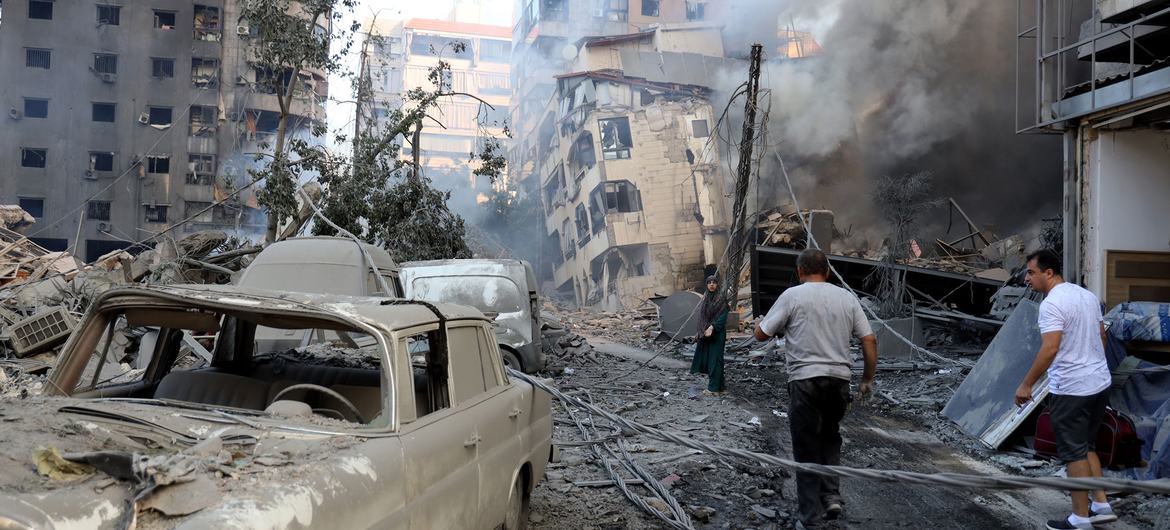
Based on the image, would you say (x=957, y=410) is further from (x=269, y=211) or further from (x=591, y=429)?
(x=269, y=211)

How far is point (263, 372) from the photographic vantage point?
5.07m

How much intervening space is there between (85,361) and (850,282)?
18154 mm

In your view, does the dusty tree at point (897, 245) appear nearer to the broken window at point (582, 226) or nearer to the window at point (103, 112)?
the broken window at point (582, 226)

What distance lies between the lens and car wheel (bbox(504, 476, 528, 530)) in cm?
482

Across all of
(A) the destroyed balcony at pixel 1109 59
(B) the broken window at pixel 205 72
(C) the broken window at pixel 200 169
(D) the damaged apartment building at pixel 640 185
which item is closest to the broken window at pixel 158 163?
(C) the broken window at pixel 200 169

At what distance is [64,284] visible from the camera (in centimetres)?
1672

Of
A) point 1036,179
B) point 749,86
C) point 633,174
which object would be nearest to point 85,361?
point 749,86

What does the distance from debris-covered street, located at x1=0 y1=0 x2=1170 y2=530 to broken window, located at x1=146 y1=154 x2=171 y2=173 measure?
0.11 meters

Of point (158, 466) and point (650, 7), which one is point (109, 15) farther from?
point (158, 466)

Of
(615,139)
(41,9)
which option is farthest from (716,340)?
(41,9)

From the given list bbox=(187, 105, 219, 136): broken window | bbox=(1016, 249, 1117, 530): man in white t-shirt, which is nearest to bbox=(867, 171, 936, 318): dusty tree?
bbox=(1016, 249, 1117, 530): man in white t-shirt

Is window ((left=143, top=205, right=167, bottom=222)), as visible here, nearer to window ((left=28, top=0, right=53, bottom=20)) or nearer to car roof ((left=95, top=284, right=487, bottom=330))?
window ((left=28, top=0, right=53, bottom=20))

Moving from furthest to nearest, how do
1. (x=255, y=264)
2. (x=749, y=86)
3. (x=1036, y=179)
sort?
(x=1036, y=179) < (x=749, y=86) < (x=255, y=264)

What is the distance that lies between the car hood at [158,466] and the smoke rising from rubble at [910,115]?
88.7 ft
